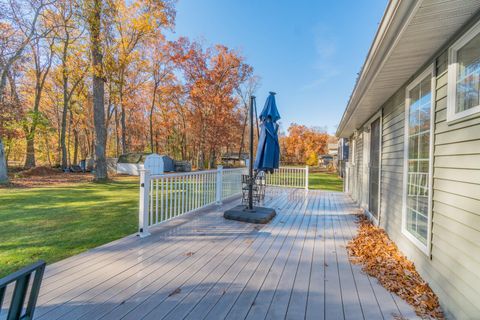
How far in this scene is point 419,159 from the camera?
8.91ft

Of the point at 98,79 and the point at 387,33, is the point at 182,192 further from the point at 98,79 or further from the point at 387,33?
the point at 98,79

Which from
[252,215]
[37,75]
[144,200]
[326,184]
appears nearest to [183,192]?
[144,200]

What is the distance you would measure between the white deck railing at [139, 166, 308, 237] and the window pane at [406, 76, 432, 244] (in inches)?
133

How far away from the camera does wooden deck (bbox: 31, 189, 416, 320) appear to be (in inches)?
73.6

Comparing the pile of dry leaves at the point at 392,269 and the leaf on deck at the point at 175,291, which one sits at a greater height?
the pile of dry leaves at the point at 392,269

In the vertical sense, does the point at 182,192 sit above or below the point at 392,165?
below

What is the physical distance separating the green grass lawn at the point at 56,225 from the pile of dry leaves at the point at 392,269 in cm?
352

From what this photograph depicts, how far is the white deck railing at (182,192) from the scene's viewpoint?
3568mm

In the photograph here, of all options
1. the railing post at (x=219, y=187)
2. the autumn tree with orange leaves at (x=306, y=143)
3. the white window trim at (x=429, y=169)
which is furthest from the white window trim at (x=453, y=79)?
the autumn tree with orange leaves at (x=306, y=143)

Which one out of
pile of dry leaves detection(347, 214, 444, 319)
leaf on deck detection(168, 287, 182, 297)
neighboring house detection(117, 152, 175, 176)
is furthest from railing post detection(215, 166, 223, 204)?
neighboring house detection(117, 152, 175, 176)

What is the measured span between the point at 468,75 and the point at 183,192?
13.2 feet

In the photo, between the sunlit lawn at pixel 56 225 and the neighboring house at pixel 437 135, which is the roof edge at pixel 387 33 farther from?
the sunlit lawn at pixel 56 225

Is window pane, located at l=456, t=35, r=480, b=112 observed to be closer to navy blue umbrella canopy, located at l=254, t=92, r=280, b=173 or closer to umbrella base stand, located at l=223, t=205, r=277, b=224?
navy blue umbrella canopy, located at l=254, t=92, r=280, b=173

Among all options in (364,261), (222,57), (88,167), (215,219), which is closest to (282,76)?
(222,57)
